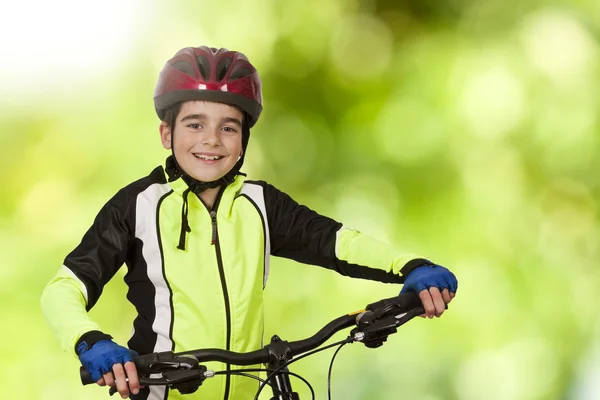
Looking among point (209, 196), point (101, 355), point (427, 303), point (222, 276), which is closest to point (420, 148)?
point (209, 196)

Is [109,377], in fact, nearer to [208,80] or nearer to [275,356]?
[275,356]

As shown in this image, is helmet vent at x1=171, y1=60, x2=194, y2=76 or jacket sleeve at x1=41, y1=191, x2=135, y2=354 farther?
helmet vent at x1=171, y1=60, x2=194, y2=76

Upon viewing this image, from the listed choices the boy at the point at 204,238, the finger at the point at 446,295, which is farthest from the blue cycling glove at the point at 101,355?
the finger at the point at 446,295

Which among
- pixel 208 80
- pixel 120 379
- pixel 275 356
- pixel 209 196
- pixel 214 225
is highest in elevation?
pixel 208 80

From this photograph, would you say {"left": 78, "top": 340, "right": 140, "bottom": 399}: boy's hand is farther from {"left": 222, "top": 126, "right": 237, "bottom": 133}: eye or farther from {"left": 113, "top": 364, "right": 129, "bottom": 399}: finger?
{"left": 222, "top": 126, "right": 237, "bottom": 133}: eye

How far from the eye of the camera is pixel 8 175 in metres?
3.00

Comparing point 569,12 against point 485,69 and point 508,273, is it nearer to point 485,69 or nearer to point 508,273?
point 485,69

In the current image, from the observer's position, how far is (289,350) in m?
1.60

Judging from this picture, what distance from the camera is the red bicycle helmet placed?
203 centimetres

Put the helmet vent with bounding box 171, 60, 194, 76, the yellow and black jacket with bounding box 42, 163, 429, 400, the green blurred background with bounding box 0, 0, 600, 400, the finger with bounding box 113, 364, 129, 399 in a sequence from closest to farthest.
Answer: the finger with bounding box 113, 364, 129, 399
the yellow and black jacket with bounding box 42, 163, 429, 400
the helmet vent with bounding box 171, 60, 194, 76
the green blurred background with bounding box 0, 0, 600, 400

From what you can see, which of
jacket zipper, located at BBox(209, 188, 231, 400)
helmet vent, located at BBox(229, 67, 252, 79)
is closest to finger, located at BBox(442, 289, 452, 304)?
jacket zipper, located at BBox(209, 188, 231, 400)

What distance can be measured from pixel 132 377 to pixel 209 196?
0.74 metres

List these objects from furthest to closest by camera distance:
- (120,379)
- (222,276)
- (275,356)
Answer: (222,276)
(275,356)
(120,379)

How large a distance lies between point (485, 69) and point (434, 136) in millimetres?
398
